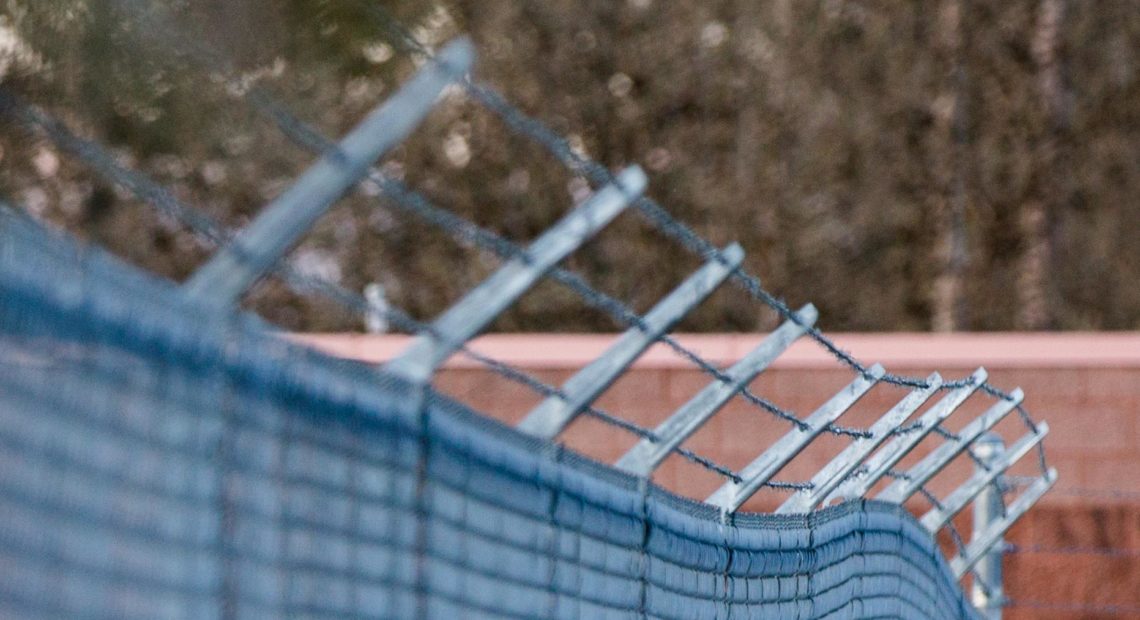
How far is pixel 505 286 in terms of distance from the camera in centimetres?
262

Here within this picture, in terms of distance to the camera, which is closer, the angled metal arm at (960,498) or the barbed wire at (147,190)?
the barbed wire at (147,190)

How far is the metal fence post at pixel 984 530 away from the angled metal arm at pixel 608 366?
13.6ft

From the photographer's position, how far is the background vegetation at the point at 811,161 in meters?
16.9

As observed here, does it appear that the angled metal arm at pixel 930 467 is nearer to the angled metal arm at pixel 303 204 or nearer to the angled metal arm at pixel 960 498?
the angled metal arm at pixel 960 498

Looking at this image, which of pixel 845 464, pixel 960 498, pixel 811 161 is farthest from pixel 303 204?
pixel 811 161

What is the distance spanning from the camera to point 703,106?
17125 mm

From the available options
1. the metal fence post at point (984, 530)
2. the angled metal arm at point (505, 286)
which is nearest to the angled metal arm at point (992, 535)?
the metal fence post at point (984, 530)

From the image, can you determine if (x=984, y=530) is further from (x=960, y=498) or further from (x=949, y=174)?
(x=949, y=174)

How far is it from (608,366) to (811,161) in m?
14.3

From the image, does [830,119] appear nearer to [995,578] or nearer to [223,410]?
[995,578]

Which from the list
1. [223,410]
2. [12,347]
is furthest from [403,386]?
[12,347]

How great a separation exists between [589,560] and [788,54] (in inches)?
564

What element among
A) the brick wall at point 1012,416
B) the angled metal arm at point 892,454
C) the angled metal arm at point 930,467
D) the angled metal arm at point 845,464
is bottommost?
the angled metal arm at point 845,464

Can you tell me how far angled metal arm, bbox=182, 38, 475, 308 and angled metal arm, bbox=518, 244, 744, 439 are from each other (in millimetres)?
757
